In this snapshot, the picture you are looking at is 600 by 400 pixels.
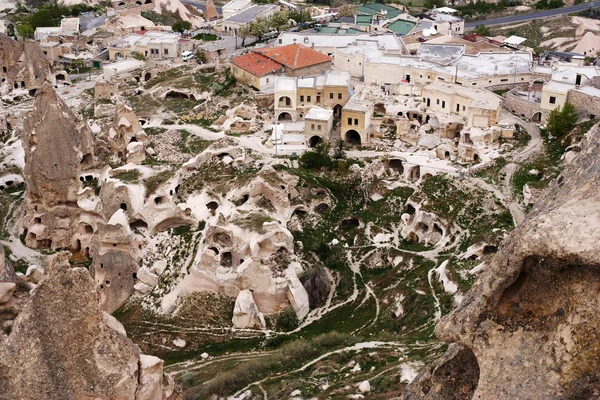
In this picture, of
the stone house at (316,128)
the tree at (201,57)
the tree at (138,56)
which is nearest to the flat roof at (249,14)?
the tree at (201,57)

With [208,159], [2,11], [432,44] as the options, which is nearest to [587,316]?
[208,159]

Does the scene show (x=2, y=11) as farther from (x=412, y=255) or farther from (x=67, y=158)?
(x=412, y=255)

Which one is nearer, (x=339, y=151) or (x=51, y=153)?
(x=51, y=153)

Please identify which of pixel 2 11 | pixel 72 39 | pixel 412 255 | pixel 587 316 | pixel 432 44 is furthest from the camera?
pixel 2 11

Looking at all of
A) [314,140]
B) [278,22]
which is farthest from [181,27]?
[314,140]

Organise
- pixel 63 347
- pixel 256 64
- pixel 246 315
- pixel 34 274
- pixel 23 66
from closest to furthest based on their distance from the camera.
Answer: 1. pixel 63 347
2. pixel 246 315
3. pixel 34 274
4. pixel 256 64
5. pixel 23 66

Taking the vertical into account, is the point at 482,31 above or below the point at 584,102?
below

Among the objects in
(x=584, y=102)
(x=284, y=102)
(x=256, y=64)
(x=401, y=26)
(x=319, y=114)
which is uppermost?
(x=584, y=102)

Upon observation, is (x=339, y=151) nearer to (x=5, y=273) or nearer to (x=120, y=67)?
(x=5, y=273)
